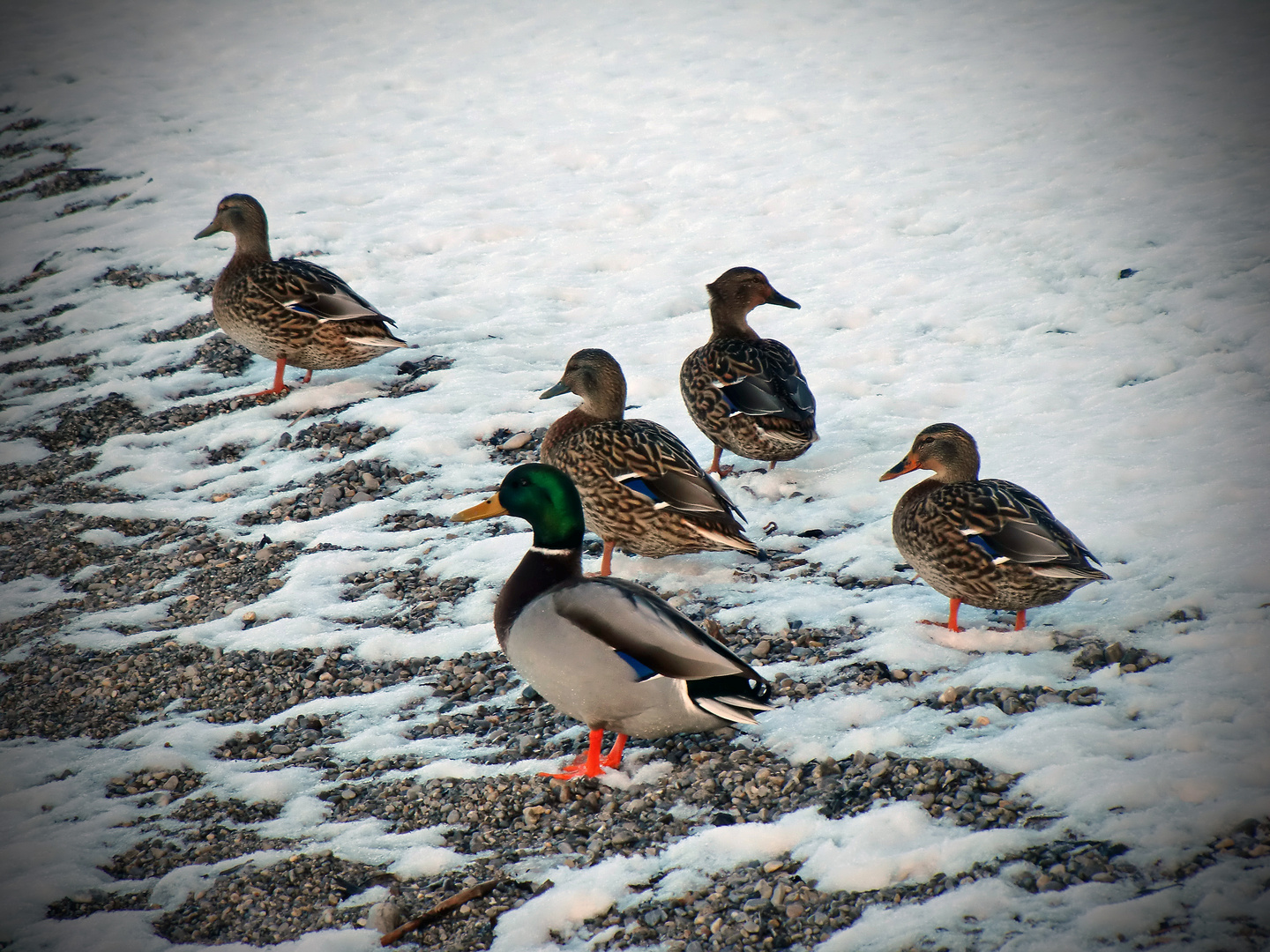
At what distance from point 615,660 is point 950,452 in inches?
84.2

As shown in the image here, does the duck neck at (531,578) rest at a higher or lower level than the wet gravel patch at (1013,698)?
higher

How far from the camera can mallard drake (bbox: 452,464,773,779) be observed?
11.1 feet

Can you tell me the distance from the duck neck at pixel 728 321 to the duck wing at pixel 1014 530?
2.33 m

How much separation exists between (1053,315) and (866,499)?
8.82 ft

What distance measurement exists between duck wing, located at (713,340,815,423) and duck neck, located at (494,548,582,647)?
6.75 feet

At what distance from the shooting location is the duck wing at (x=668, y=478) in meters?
4.82

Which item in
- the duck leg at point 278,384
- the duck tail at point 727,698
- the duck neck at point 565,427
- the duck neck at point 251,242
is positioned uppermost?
the duck neck at point 251,242

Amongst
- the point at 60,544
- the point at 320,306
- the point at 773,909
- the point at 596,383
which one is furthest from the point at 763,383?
the point at 60,544

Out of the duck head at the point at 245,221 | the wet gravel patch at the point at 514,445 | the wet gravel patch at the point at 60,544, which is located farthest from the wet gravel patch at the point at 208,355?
the wet gravel patch at the point at 514,445

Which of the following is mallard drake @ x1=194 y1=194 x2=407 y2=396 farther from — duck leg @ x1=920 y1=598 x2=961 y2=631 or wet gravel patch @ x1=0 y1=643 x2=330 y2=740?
duck leg @ x1=920 y1=598 x2=961 y2=631

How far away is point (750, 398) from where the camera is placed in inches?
219

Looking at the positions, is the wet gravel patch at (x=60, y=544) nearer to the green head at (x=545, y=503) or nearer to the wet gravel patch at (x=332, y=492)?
the wet gravel patch at (x=332, y=492)

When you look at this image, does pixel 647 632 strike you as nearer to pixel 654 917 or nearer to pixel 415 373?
pixel 654 917

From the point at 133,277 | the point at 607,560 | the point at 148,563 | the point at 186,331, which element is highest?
the point at 133,277
